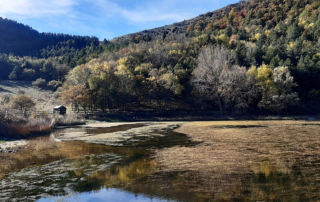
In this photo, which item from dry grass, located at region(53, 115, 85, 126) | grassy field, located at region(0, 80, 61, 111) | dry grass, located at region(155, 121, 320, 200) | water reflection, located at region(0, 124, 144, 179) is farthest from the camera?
grassy field, located at region(0, 80, 61, 111)

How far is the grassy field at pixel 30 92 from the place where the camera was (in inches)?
2682

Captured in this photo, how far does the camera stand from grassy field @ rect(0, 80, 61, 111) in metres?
68.1

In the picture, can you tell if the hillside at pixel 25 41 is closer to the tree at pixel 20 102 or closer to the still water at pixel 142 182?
the tree at pixel 20 102

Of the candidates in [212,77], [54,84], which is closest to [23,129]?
[212,77]

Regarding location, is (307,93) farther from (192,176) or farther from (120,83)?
(192,176)

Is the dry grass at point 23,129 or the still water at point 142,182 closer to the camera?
the still water at point 142,182

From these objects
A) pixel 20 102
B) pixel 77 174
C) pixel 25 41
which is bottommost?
pixel 77 174

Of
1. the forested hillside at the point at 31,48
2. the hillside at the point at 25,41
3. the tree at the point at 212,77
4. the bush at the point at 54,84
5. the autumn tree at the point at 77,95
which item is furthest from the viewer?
the hillside at the point at 25,41

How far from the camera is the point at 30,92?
78562 mm

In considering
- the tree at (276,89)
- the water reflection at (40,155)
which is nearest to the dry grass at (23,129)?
the water reflection at (40,155)

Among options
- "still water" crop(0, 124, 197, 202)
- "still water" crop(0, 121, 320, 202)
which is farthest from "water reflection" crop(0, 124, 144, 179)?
"still water" crop(0, 121, 320, 202)

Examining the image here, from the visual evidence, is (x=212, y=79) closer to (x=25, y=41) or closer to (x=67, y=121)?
(x=67, y=121)

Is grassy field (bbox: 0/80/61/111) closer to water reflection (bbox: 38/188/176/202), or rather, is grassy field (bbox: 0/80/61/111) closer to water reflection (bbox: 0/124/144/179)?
water reflection (bbox: 0/124/144/179)

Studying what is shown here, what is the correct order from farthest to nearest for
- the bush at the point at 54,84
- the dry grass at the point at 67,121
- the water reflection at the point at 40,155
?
the bush at the point at 54,84, the dry grass at the point at 67,121, the water reflection at the point at 40,155
